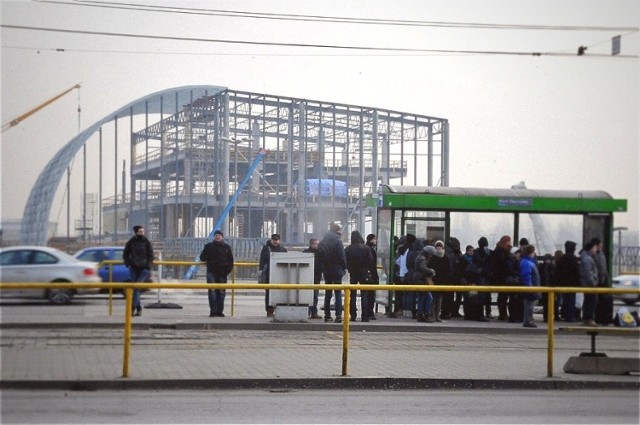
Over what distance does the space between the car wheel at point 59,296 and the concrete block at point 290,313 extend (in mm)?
3095

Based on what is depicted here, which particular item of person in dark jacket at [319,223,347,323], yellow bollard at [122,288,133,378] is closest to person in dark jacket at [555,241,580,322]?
person in dark jacket at [319,223,347,323]

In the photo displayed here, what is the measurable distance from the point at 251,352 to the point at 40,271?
3.05 m

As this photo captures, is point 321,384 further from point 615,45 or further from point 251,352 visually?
point 615,45

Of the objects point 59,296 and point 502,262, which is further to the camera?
point 502,262

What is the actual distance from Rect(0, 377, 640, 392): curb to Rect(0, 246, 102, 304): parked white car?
1127mm

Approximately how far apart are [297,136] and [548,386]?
1453 inches

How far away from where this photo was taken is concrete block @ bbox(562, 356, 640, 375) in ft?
37.7

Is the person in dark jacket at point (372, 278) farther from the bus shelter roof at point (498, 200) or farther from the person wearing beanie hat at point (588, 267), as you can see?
the person wearing beanie hat at point (588, 267)

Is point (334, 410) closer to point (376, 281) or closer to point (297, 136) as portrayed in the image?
point (376, 281)

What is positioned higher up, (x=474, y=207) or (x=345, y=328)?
(x=474, y=207)

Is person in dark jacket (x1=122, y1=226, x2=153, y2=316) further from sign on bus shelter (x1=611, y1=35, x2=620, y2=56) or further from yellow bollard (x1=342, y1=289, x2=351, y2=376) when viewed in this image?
sign on bus shelter (x1=611, y1=35, x2=620, y2=56)

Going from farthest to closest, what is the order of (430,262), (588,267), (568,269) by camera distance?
1. (568,269)
2. (430,262)
3. (588,267)

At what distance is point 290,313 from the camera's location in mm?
13125

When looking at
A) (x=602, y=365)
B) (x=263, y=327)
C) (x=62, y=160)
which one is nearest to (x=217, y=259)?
(x=263, y=327)
